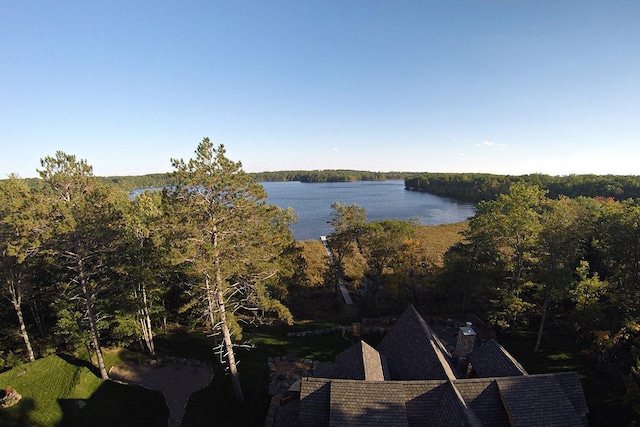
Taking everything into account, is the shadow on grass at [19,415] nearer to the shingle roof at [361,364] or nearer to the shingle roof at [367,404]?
the shingle roof at [367,404]

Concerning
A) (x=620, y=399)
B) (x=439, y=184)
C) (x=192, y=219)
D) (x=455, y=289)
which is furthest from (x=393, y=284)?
(x=439, y=184)

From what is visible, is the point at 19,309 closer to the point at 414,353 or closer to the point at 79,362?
the point at 79,362

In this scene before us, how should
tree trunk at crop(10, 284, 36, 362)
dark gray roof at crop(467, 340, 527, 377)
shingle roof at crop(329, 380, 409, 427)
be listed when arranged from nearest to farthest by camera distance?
1. shingle roof at crop(329, 380, 409, 427)
2. dark gray roof at crop(467, 340, 527, 377)
3. tree trunk at crop(10, 284, 36, 362)

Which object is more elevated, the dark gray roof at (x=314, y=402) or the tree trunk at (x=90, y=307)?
the tree trunk at (x=90, y=307)

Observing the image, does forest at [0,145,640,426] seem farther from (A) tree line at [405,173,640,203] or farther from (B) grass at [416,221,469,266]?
(A) tree line at [405,173,640,203]

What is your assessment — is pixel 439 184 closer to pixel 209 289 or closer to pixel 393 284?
pixel 393 284

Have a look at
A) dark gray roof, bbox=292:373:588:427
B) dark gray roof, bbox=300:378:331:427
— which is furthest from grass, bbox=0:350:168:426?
dark gray roof, bbox=292:373:588:427

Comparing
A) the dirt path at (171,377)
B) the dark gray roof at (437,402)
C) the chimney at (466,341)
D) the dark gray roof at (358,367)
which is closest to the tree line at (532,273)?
the dark gray roof at (437,402)
